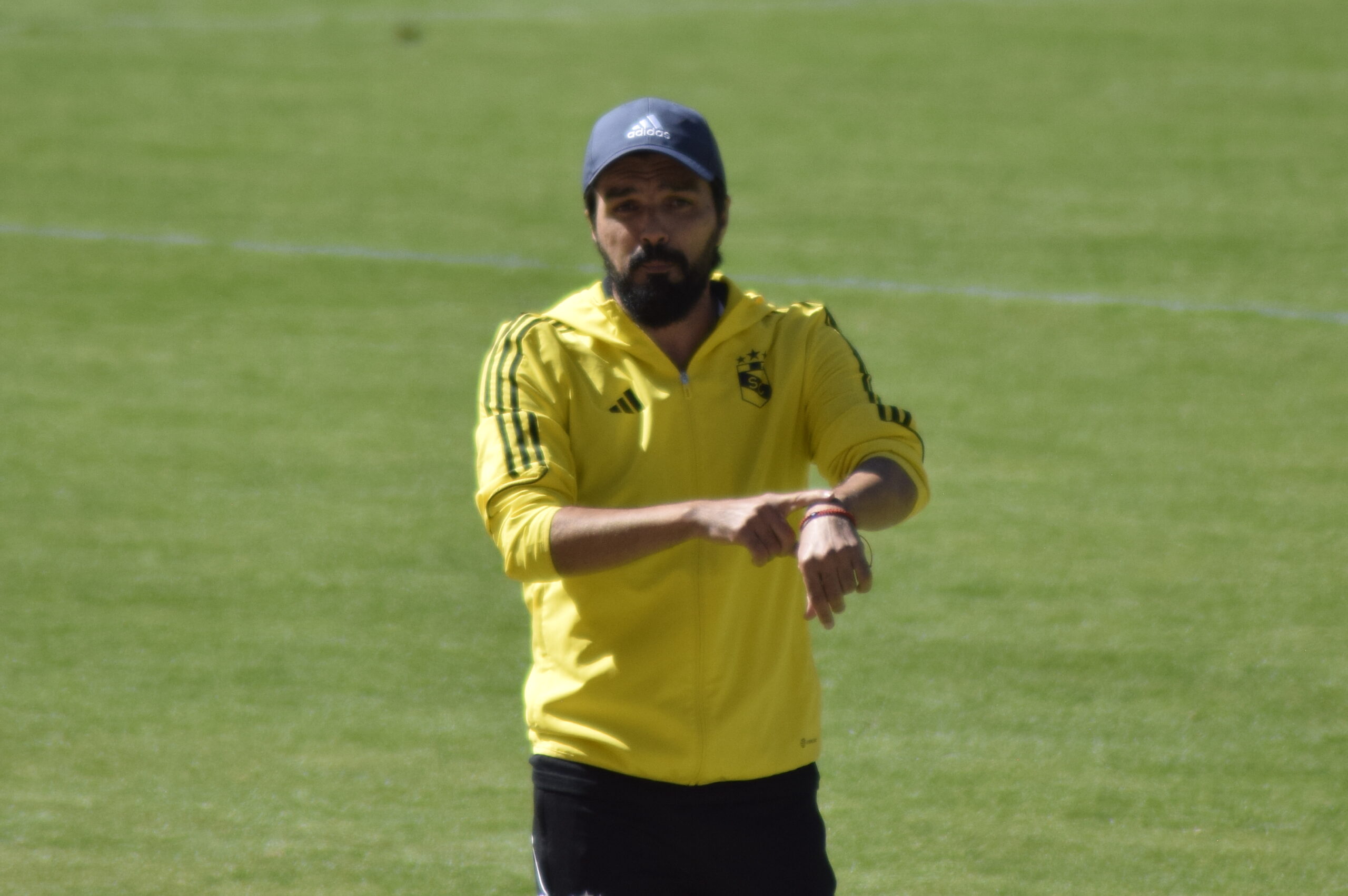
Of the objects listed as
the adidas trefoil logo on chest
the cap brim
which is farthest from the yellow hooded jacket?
the cap brim

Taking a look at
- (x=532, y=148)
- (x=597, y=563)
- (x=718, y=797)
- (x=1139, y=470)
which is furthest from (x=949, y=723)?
(x=532, y=148)

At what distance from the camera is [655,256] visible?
147 inches

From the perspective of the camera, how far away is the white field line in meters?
12.1

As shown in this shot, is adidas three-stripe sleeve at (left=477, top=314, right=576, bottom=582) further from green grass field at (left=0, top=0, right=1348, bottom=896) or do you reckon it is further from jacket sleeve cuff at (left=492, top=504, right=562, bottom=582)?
green grass field at (left=0, top=0, right=1348, bottom=896)

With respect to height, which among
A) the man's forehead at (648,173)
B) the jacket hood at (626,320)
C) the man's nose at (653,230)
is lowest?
the jacket hood at (626,320)

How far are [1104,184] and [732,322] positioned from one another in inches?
434

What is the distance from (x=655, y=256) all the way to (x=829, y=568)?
0.89 meters

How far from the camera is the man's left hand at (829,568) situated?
3.17m

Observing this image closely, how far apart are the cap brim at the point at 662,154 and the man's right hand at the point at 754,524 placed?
77 cm

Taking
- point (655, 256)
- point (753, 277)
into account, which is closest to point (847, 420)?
point (655, 256)

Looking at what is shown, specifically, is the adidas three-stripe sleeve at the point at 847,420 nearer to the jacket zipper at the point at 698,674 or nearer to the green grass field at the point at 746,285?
the jacket zipper at the point at 698,674

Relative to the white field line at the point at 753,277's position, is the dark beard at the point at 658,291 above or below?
below

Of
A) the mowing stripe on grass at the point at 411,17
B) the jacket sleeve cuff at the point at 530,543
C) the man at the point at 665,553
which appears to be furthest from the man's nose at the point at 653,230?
the mowing stripe on grass at the point at 411,17

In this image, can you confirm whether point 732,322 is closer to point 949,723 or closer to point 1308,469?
point 949,723
